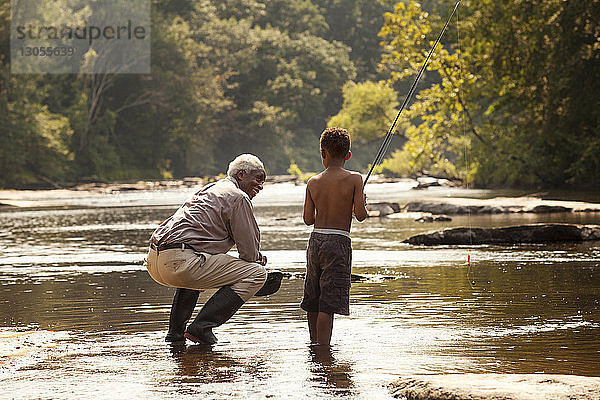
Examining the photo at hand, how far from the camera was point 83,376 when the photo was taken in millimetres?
5273

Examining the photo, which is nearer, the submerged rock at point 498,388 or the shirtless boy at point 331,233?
the submerged rock at point 498,388

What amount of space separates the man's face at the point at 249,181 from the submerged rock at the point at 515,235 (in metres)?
7.71

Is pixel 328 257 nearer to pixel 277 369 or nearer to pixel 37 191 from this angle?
pixel 277 369

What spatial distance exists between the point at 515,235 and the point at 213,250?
826 centimetres

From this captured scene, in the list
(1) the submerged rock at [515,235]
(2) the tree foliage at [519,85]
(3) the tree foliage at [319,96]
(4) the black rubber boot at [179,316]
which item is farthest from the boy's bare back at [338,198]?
(3) the tree foliage at [319,96]

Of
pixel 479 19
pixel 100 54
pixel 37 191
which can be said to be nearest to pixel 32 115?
pixel 37 191

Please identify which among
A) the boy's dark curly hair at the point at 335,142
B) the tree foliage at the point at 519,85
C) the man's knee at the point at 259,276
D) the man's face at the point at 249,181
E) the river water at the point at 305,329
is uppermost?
the tree foliage at the point at 519,85

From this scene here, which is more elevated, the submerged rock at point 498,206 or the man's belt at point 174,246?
the man's belt at point 174,246

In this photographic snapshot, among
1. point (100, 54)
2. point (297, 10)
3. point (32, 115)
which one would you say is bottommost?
point (32, 115)

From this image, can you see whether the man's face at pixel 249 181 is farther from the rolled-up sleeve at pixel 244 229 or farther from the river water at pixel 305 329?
the river water at pixel 305 329

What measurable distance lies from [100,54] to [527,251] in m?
44.7

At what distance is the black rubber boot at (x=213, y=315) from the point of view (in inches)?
243

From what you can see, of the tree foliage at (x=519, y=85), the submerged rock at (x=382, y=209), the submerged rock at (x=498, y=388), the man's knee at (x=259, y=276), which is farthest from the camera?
the tree foliage at (x=519, y=85)

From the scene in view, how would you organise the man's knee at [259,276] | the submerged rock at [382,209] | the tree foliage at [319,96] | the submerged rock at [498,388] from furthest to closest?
the tree foliage at [319,96]
the submerged rock at [382,209]
the man's knee at [259,276]
the submerged rock at [498,388]
